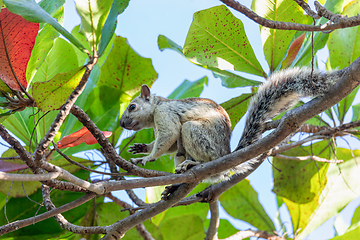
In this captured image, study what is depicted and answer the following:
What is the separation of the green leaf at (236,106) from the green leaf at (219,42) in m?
0.25

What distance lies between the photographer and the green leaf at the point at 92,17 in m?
1.34

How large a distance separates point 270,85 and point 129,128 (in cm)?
99

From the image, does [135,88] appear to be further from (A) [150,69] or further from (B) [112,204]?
(B) [112,204]

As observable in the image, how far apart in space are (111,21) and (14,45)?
1.29 ft

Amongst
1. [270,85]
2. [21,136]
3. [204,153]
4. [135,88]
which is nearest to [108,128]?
[135,88]

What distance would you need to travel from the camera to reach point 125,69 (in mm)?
2406

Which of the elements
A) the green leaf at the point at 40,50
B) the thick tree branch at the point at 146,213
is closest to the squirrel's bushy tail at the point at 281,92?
the thick tree branch at the point at 146,213

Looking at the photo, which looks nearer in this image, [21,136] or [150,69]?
[21,136]

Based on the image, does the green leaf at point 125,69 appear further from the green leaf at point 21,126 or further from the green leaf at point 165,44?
the green leaf at point 21,126

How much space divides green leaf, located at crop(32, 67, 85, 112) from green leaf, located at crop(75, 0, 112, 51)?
132 mm

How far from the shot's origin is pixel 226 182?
1.93 m

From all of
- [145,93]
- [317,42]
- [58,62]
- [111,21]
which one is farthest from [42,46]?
[317,42]

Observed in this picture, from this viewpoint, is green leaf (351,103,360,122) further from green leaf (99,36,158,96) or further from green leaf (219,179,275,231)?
green leaf (99,36,158,96)

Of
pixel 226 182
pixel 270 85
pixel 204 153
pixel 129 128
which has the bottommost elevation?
pixel 226 182
